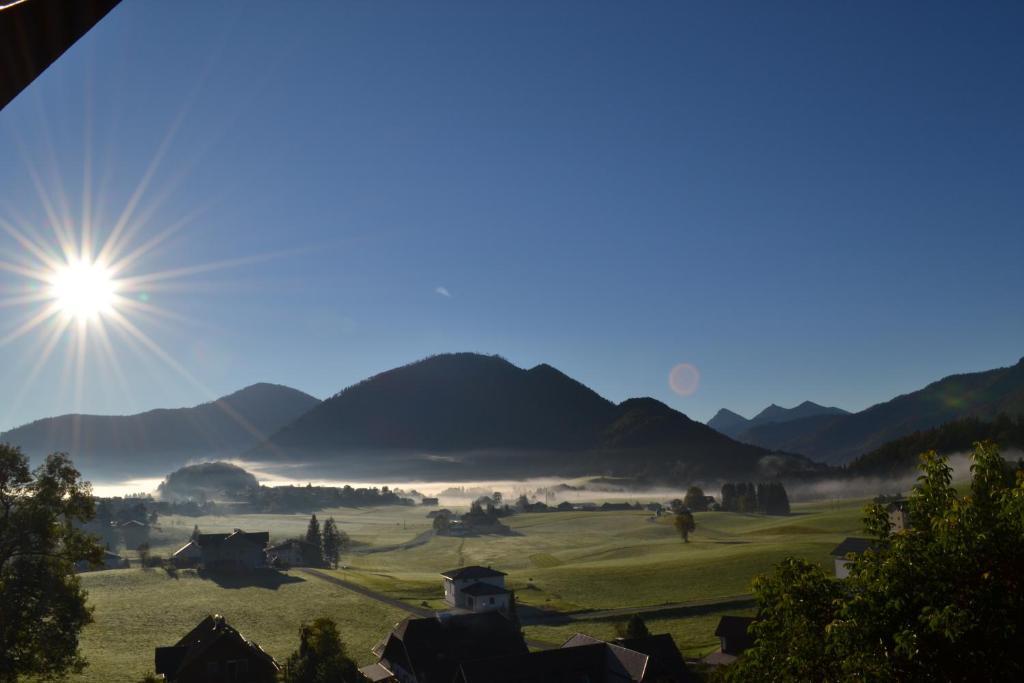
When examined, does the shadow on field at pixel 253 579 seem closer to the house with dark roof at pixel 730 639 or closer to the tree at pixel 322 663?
the tree at pixel 322 663

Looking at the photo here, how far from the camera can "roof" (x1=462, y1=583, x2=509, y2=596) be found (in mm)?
82594

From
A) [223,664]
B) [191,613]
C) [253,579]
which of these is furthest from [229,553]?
[223,664]

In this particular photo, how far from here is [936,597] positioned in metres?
12.1

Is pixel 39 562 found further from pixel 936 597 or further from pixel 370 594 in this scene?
pixel 370 594

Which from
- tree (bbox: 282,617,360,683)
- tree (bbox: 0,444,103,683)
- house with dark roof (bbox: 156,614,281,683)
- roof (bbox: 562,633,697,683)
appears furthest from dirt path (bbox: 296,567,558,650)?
tree (bbox: 0,444,103,683)

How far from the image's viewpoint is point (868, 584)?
12.9 metres

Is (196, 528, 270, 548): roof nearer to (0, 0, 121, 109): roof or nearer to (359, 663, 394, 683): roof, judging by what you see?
(359, 663, 394, 683): roof

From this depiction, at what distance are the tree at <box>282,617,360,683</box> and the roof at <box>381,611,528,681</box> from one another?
8137 millimetres

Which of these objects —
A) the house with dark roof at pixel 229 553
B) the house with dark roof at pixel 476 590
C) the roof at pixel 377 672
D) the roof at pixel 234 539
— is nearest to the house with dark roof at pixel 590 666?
the roof at pixel 377 672

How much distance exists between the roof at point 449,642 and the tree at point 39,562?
26.0m

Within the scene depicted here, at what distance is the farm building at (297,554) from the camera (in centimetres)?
12444

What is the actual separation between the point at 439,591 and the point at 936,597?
92895mm

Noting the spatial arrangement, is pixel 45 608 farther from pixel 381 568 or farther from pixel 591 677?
pixel 381 568

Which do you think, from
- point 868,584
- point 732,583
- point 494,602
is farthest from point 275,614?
point 868,584
